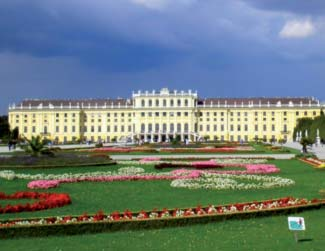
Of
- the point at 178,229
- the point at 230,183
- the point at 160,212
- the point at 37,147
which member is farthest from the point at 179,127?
the point at 178,229

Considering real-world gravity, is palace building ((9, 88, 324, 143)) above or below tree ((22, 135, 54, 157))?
above

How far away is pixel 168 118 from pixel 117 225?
7889cm

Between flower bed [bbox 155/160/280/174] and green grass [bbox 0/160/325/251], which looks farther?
flower bed [bbox 155/160/280/174]

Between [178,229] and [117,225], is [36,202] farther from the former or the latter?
[178,229]

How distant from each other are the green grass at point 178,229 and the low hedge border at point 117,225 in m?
0.10

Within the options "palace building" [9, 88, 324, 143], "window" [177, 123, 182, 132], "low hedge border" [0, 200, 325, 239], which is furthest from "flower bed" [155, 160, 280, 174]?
"window" [177, 123, 182, 132]

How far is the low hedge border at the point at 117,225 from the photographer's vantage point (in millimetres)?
7594

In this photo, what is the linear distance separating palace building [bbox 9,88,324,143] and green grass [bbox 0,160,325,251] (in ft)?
235

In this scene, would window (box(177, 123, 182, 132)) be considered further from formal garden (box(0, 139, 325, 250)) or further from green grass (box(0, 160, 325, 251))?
green grass (box(0, 160, 325, 251))

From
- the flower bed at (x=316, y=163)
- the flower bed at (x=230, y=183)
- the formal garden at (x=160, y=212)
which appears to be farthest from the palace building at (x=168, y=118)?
the formal garden at (x=160, y=212)

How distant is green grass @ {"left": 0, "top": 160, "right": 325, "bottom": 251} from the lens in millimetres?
7133

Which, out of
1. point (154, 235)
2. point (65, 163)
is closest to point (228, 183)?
point (154, 235)

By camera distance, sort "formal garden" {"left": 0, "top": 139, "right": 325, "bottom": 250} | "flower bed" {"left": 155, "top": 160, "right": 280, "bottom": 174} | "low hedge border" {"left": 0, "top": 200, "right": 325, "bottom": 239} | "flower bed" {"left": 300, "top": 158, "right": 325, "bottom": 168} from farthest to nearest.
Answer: "flower bed" {"left": 300, "top": 158, "right": 325, "bottom": 168} → "flower bed" {"left": 155, "top": 160, "right": 280, "bottom": 174} → "low hedge border" {"left": 0, "top": 200, "right": 325, "bottom": 239} → "formal garden" {"left": 0, "top": 139, "right": 325, "bottom": 250}

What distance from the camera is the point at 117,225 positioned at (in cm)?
797
